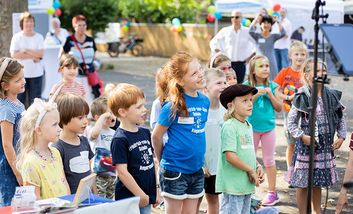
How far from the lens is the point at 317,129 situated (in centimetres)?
555

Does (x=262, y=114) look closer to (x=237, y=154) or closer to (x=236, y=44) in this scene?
(x=237, y=154)

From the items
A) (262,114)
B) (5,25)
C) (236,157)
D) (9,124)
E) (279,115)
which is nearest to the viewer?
(9,124)

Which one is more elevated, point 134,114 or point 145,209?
point 134,114

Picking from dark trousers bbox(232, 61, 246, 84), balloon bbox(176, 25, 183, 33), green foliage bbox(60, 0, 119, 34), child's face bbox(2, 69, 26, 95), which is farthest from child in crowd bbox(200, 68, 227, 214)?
balloon bbox(176, 25, 183, 33)

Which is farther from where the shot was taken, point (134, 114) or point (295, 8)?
point (295, 8)

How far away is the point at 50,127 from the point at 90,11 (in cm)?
1872

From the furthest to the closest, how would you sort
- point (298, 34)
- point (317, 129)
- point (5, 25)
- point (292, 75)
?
point (298, 34) → point (5, 25) → point (292, 75) → point (317, 129)

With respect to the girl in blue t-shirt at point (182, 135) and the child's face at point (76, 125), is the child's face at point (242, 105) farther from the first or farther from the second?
the child's face at point (76, 125)

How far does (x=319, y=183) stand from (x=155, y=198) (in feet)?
5.70

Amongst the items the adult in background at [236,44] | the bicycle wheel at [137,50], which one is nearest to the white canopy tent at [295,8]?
the adult in background at [236,44]

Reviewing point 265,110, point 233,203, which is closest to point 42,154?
point 233,203

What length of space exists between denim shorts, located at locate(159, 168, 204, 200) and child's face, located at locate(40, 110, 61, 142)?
1.01 m

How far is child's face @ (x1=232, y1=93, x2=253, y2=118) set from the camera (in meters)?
4.92

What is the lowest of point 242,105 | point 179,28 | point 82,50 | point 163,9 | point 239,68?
point 179,28
